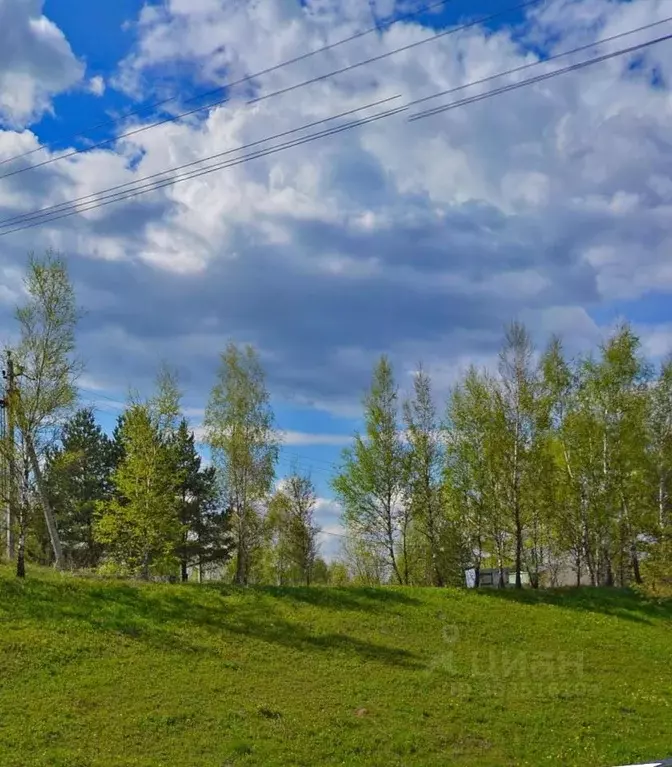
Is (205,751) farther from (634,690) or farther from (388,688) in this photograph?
(634,690)

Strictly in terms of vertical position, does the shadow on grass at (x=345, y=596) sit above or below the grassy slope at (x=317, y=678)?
above

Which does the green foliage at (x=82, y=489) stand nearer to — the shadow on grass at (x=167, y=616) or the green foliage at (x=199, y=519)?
the green foliage at (x=199, y=519)

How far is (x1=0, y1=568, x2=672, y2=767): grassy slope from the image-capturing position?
46.5ft

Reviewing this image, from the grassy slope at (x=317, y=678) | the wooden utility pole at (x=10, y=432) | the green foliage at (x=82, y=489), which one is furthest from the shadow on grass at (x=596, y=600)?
the green foliage at (x=82, y=489)

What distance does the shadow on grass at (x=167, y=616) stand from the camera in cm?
2003

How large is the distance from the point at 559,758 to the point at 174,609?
12.1 meters

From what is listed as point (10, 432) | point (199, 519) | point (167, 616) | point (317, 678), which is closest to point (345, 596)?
point (167, 616)

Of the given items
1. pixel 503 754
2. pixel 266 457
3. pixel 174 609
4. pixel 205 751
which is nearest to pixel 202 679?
pixel 205 751

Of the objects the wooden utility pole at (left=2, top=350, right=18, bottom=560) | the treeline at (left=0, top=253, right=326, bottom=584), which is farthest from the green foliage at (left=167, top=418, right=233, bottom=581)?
the wooden utility pole at (left=2, top=350, right=18, bottom=560)

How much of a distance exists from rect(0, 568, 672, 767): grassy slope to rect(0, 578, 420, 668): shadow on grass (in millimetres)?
78

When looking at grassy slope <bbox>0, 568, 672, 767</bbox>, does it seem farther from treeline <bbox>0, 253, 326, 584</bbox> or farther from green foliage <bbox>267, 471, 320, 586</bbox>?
green foliage <bbox>267, 471, 320, 586</bbox>

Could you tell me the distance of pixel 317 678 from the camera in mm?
18344

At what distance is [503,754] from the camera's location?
48.5ft

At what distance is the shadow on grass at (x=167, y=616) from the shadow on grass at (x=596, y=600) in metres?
9.01
